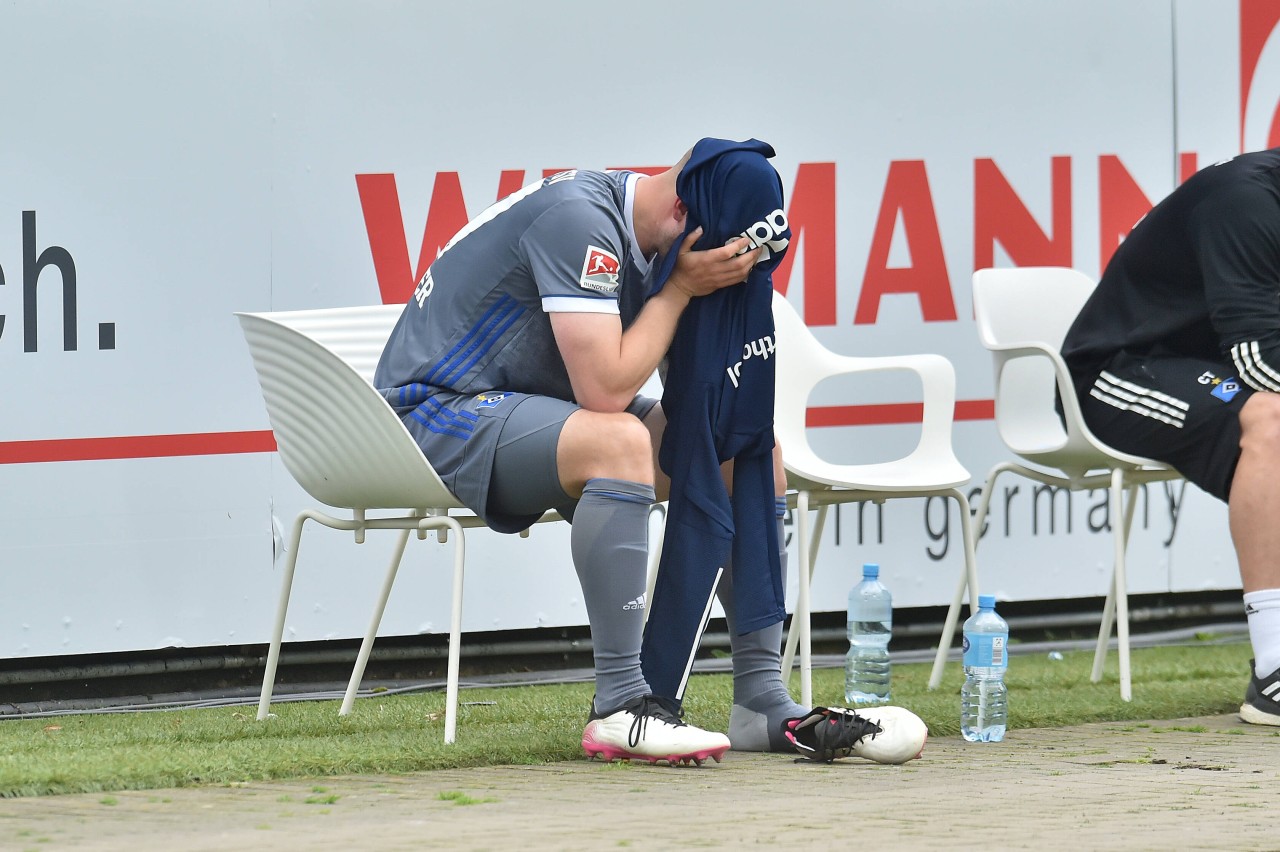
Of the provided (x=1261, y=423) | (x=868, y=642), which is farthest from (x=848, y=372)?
(x=1261, y=423)

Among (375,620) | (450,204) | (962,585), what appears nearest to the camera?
(375,620)

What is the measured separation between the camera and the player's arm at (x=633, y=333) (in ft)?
9.70

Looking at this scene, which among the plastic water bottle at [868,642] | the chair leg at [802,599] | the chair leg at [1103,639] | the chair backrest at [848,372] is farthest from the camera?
the chair leg at [1103,639]

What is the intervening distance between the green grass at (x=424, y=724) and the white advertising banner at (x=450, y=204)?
348 millimetres

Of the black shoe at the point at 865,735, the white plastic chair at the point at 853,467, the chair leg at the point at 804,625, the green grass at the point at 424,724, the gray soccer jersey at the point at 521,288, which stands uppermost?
the gray soccer jersey at the point at 521,288

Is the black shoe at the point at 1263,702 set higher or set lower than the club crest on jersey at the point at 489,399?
lower

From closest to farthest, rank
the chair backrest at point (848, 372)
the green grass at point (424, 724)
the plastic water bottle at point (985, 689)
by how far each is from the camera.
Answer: the green grass at point (424, 724)
the plastic water bottle at point (985, 689)
the chair backrest at point (848, 372)

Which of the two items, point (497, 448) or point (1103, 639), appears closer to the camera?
point (497, 448)

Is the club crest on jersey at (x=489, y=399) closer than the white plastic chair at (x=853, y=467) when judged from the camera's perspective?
Yes

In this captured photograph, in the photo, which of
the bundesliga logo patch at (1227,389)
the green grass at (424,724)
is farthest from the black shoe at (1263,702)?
the bundesliga logo patch at (1227,389)

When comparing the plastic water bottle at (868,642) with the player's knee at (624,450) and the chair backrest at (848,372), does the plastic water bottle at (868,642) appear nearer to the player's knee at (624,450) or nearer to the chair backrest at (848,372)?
the chair backrest at (848,372)

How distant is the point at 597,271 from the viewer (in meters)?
2.97

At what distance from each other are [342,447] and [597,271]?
0.64 meters

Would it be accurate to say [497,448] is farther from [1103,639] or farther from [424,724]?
[1103,639]
